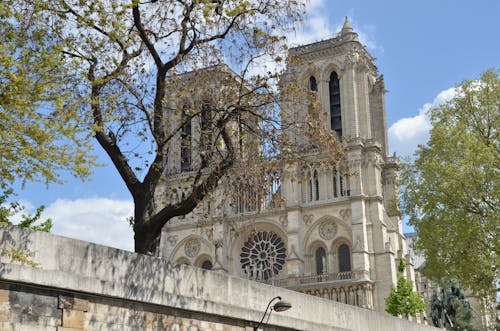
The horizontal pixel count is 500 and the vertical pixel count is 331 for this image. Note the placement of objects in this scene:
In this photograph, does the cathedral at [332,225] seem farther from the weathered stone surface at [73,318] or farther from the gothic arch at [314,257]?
the weathered stone surface at [73,318]

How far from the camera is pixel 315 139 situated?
14.2 meters

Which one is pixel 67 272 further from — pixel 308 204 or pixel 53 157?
pixel 308 204

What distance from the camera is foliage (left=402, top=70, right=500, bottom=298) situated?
71.9 feet

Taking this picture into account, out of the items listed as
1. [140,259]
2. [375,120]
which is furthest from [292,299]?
[375,120]

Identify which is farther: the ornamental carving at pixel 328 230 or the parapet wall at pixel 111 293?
the ornamental carving at pixel 328 230

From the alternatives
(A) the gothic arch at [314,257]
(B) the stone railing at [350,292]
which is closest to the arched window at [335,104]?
(A) the gothic arch at [314,257]

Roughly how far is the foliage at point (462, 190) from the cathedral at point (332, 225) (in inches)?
768

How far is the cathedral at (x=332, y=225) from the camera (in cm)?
4534

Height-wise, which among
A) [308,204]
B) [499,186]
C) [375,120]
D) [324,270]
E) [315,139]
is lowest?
[315,139]

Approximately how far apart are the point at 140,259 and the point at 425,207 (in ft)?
45.6

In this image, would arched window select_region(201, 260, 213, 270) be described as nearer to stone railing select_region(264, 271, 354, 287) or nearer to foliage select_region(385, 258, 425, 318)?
stone railing select_region(264, 271, 354, 287)

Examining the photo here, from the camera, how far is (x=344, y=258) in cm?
4688

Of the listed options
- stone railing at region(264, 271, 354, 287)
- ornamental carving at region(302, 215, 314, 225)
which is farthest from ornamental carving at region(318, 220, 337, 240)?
stone railing at region(264, 271, 354, 287)

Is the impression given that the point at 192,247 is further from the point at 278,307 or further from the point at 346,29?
the point at 278,307
